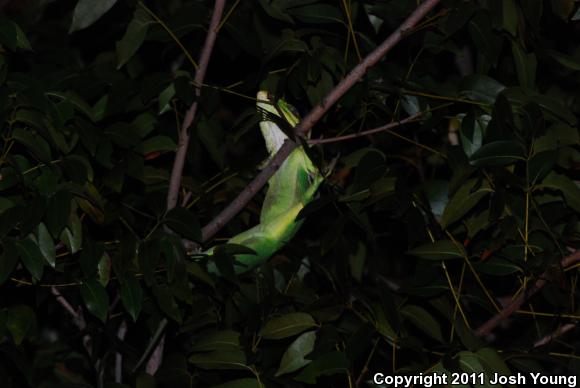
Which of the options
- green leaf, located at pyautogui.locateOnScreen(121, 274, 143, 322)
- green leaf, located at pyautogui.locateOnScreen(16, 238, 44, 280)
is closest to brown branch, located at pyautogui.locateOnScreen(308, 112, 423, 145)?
green leaf, located at pyautogui.locateOnScreen(121, 274, 143, 322)

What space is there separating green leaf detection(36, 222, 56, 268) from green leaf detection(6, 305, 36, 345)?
13cm

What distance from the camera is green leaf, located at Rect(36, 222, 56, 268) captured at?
1792 millimetres

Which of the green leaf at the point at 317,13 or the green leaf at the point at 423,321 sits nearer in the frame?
the green leaf at the point at 423,321

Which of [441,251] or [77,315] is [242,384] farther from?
[77,315]

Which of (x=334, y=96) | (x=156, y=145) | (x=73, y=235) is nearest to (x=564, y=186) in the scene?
(x=334, y=96)

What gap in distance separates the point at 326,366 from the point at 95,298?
47 centimetres

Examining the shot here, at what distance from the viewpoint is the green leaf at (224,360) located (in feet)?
6.10

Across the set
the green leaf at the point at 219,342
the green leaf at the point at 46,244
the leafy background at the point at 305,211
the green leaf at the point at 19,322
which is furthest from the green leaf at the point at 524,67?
the green leaf at the point at 19,322

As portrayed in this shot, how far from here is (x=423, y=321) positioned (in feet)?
6.10

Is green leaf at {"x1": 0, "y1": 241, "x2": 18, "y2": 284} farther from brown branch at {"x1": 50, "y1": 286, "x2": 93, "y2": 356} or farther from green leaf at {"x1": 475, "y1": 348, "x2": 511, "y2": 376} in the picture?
green leaf at {"x1": 475, "y1": 348, "x2": 511, "y2": 376}

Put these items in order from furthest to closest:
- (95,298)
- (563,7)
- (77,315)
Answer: (77,315) → (563,7) → (95,298)

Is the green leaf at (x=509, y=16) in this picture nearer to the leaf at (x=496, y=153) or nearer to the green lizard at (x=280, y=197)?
the leaf at (x=496, y=153)

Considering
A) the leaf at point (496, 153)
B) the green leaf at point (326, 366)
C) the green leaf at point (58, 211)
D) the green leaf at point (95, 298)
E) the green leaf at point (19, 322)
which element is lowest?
A: the green leaf at point (326, 366)

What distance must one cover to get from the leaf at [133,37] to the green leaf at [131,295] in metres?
0.45
